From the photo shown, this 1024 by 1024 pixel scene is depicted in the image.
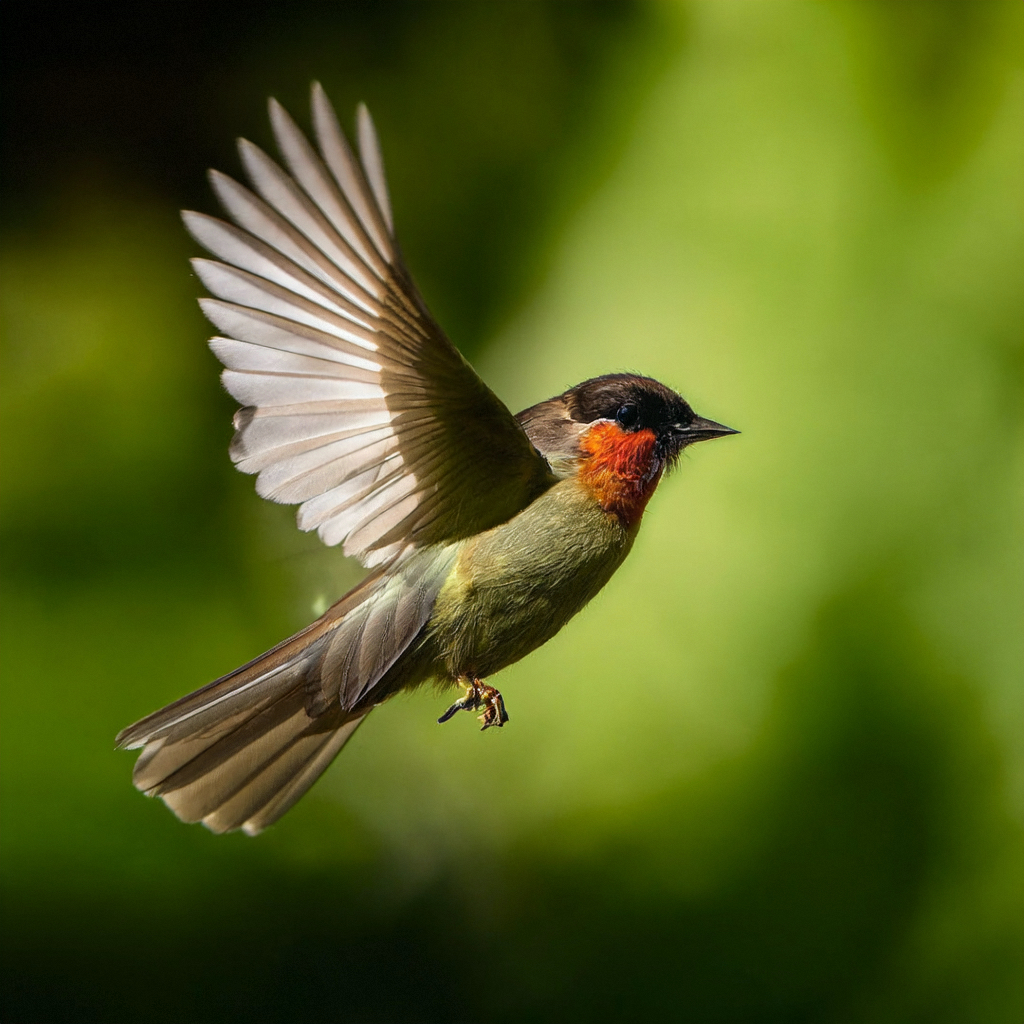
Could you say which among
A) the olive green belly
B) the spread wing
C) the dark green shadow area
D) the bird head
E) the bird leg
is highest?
the spread wing

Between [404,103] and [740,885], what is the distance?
5.49ft

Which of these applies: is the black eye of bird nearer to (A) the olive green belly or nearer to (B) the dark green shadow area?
(A) the olive green belly

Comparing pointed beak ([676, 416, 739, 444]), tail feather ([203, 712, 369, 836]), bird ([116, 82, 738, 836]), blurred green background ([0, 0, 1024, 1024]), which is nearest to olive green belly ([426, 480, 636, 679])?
bird ([116, 82, 738, 836])

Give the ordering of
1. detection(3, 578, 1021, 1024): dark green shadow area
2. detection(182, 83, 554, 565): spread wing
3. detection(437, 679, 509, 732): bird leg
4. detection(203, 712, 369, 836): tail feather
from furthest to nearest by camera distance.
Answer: detection(3, 578, 1021, 1024): dark green shadow area
detection(203, 712, 369, 836): tail feather
detection(437, 679, 509, 732): bird leg
detection(182, 83, 554, 565): spread wing

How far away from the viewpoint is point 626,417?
1.18 metres

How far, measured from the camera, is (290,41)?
2.32m

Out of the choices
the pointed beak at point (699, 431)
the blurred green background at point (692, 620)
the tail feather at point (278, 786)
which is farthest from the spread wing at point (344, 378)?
the blurred green background at point (692, 620)

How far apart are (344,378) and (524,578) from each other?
0.27m

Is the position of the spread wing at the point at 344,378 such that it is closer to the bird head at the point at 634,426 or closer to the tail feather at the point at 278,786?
the bird head at the point at 634,426

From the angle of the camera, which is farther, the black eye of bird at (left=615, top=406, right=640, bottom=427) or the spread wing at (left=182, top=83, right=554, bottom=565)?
the black eye of bird at (left=615, top=406, right=640, bottom=427)

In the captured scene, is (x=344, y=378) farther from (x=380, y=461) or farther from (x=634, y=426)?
(x=634, y=426)

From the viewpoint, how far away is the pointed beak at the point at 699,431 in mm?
1155

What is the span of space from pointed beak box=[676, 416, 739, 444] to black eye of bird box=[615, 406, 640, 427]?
5 cm

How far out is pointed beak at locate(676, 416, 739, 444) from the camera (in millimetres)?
1155
